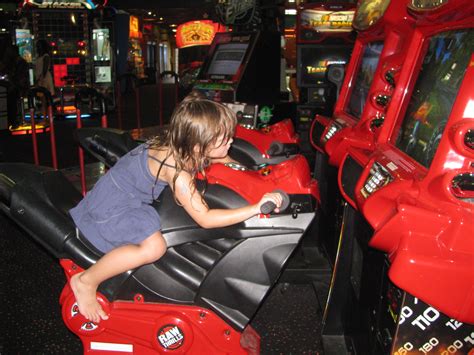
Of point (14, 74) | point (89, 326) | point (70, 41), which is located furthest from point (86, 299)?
point (70, 41)

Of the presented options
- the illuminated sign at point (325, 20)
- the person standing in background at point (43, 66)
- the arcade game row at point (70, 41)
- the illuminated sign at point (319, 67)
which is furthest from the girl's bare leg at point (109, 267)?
the arcade game row at point (70, 41)

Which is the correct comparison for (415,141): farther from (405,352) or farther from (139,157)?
(139,157)

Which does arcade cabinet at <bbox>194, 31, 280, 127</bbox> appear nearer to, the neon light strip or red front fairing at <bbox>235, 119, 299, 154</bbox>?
red front fairing at <bbox>235, 119, 299, 154</bbox>

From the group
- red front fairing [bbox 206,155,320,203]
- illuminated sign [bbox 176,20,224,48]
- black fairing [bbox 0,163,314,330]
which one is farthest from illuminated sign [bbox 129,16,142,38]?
red front fairing [bbox 206,155,320,203]

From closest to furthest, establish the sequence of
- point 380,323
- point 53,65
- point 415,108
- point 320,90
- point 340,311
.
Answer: point 380,323 < point 415,108 < point 340,311 < point 320,90 < point 53,65

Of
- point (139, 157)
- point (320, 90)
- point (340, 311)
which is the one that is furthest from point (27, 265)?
point (320, 90)

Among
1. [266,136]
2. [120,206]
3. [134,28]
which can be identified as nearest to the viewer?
[120,206]

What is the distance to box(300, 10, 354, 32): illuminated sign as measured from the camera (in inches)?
208

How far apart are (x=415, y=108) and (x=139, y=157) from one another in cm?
106

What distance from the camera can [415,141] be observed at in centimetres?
162

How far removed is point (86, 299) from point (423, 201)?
1.31m

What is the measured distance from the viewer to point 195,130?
1.72 m

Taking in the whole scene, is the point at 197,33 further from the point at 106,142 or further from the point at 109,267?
the point at 109,267

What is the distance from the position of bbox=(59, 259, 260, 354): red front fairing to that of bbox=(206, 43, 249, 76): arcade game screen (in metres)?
3.35
